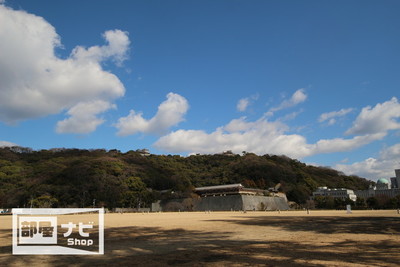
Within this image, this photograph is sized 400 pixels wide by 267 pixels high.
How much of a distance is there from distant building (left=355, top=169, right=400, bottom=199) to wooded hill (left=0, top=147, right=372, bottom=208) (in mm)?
17807

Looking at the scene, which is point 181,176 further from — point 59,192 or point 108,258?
point 108,258

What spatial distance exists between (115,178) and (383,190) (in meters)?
94.1

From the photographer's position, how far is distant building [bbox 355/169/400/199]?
105875mm

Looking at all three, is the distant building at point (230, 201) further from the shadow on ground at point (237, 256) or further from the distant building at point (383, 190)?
the shadow on ground at point (237, 256)

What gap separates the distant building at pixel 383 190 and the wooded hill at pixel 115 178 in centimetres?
1781

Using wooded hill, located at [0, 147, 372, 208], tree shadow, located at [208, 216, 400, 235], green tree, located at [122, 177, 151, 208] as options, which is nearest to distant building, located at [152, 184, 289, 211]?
green tree, located at [122, 177, 151, 208]

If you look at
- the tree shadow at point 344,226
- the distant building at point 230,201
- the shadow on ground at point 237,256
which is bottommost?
the distant building at point 230,201

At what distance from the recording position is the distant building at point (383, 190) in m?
106

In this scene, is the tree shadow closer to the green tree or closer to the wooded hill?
the green tree

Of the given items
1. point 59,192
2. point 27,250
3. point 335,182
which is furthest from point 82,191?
point 335,182

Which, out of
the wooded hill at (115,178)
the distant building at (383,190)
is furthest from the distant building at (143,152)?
the distant building at (383,190)

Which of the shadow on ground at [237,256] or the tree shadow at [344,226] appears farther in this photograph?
the tree shadow at [344,226]

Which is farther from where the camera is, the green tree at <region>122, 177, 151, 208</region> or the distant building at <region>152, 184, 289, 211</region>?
the green tree at <region>122, 177, 151, 208</region>

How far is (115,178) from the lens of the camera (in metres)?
87.1
